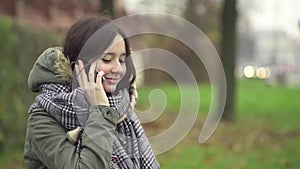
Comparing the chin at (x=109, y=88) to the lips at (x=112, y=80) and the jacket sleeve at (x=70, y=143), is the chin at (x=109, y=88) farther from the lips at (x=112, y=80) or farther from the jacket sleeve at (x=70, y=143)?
the jacket sleeve at (x=70, y=143)

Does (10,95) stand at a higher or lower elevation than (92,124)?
higher

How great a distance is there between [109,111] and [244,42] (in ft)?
212

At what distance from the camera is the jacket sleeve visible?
1971 millimetres

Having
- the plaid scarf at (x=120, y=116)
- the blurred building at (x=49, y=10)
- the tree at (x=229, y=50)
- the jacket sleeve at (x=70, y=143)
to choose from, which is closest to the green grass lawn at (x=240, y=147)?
the tree at (x=229, y=50)

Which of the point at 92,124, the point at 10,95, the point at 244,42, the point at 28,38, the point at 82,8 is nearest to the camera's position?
the point at 92,124

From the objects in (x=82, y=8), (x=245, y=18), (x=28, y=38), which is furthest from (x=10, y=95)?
(x=245, y=18)

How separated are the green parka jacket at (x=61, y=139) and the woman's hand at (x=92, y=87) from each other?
0.09 feet

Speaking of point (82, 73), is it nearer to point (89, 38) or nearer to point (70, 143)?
point (89, 38)

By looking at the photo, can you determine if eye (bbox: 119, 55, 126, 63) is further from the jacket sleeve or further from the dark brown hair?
the jacket sleeve

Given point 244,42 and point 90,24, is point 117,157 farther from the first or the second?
point 244,42

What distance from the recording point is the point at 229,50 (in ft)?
39.4

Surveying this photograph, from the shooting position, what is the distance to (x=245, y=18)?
42.4m

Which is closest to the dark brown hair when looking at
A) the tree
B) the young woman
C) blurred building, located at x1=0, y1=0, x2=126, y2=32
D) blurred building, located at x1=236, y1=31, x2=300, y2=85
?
the young woman

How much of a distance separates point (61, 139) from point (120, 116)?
276mm
